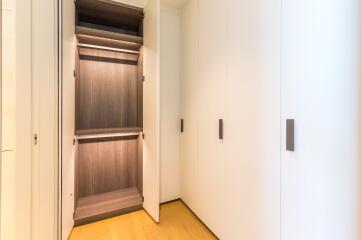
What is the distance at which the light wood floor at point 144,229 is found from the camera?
1841 mm

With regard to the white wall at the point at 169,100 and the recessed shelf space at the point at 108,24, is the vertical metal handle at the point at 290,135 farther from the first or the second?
the recessed shelf space at the point at 108,24

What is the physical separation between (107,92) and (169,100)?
850mm

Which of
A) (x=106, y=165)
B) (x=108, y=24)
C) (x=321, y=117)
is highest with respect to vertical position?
(x=108, y=24)

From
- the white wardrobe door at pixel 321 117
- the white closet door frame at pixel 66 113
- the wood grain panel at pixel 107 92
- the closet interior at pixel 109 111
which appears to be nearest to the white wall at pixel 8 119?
the white closet door frame at pixel 66 113

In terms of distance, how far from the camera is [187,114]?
2387 millimetres

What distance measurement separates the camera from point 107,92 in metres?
2.50

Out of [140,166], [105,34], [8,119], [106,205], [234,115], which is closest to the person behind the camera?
[8,119]

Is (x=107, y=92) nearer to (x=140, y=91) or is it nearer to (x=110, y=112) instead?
(x=110, y=112)

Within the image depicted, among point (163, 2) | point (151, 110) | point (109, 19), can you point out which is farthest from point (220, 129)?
point (109, 19)

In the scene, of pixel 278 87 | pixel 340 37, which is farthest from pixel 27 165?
pixel 340 37

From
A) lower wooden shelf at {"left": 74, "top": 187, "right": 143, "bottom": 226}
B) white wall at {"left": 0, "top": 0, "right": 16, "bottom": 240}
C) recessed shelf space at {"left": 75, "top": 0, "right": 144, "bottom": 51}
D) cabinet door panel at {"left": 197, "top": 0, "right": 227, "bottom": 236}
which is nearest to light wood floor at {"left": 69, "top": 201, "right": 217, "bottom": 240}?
lower wooden shelf at {"left": 74, "top": 187, "right": 143, "bottom": 226}

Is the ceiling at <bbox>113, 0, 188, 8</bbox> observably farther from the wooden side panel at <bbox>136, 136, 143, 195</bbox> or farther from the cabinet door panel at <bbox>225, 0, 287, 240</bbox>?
the wooden side panel at <bbox>136, 136, 143, 195</bbox>

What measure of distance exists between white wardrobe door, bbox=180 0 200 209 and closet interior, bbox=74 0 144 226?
1.85ft

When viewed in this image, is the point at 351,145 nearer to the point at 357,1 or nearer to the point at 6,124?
the point at 357,1
